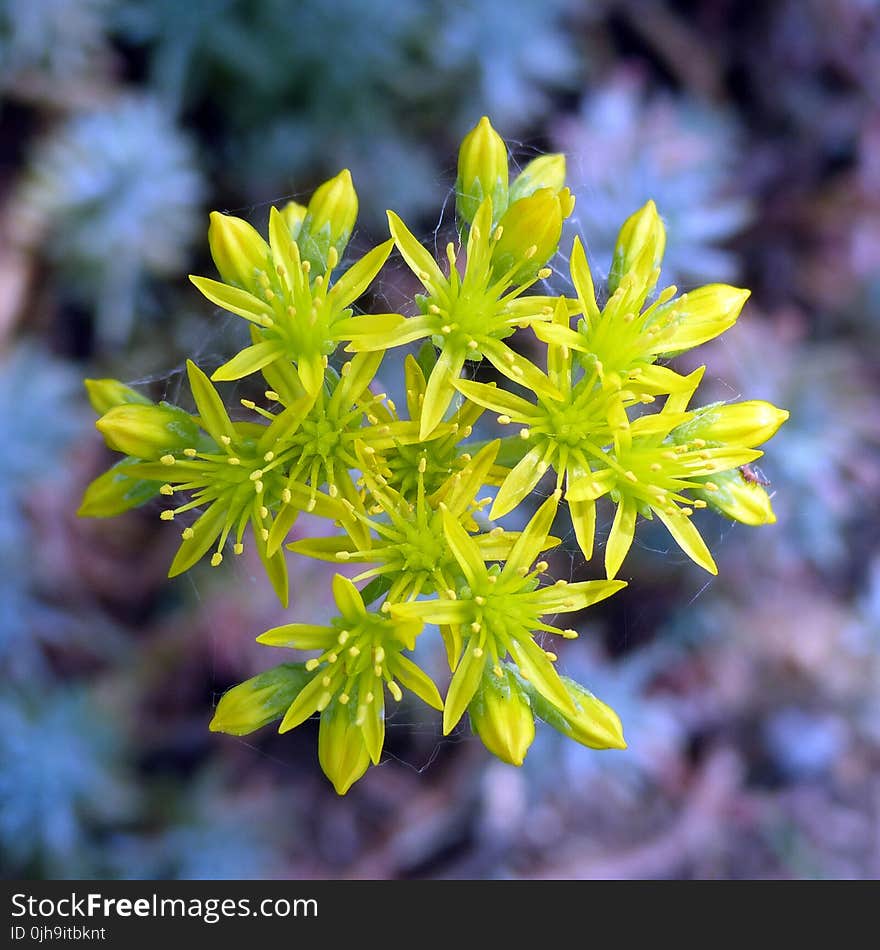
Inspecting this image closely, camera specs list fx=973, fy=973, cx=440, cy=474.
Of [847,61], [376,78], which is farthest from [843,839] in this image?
[376,78]

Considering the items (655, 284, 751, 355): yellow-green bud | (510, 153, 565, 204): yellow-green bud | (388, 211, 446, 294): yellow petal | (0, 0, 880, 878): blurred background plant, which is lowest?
(0, 0, 880, 878): blurred background plant

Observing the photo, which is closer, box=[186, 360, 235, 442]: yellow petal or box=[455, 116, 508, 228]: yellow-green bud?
box=[186, 360, 235, 442]: yellow petal

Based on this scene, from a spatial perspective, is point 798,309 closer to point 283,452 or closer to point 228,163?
point 228,163

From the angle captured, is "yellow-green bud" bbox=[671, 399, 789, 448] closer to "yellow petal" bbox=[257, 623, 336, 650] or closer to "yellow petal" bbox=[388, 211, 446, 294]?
"yellow petal" bbox=[388, 211, 446, 294]

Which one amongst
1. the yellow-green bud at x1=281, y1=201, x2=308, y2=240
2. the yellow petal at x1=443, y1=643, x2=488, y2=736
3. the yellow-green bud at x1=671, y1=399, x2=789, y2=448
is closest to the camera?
the yellow petal at x1=443, y1=643, x2=488, y2=736

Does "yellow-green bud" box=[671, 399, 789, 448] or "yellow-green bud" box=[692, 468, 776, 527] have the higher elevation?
"yellow-green bud" box=[671, 399, 789, 448]

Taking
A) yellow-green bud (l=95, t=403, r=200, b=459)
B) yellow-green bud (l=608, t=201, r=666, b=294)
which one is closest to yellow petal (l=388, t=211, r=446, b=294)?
yellow-green bud (l=608, t=201, r=666, b=294)

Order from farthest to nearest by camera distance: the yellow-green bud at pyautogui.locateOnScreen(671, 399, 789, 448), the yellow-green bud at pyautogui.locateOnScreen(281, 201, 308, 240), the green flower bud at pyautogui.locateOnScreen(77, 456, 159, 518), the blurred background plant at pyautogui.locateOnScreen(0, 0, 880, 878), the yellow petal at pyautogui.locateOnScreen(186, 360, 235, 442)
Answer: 1. the blurred background plant at pyautogui.locateOnScreen(0, 0, 880, 878)
2. the yellow-green bud at pyautogui.locateOnScreen(281, 201, 308, 240)
3. the green flower bud at pyautogui.locateOnScreen(77, 456, 159, 518)
4. the yellow-green bud at pyautogui.locateOnScreen(671, 399, 789, 448)
5. the yellow petal at pyautogui.locateOnScreen(186, 360, 235, 442)
